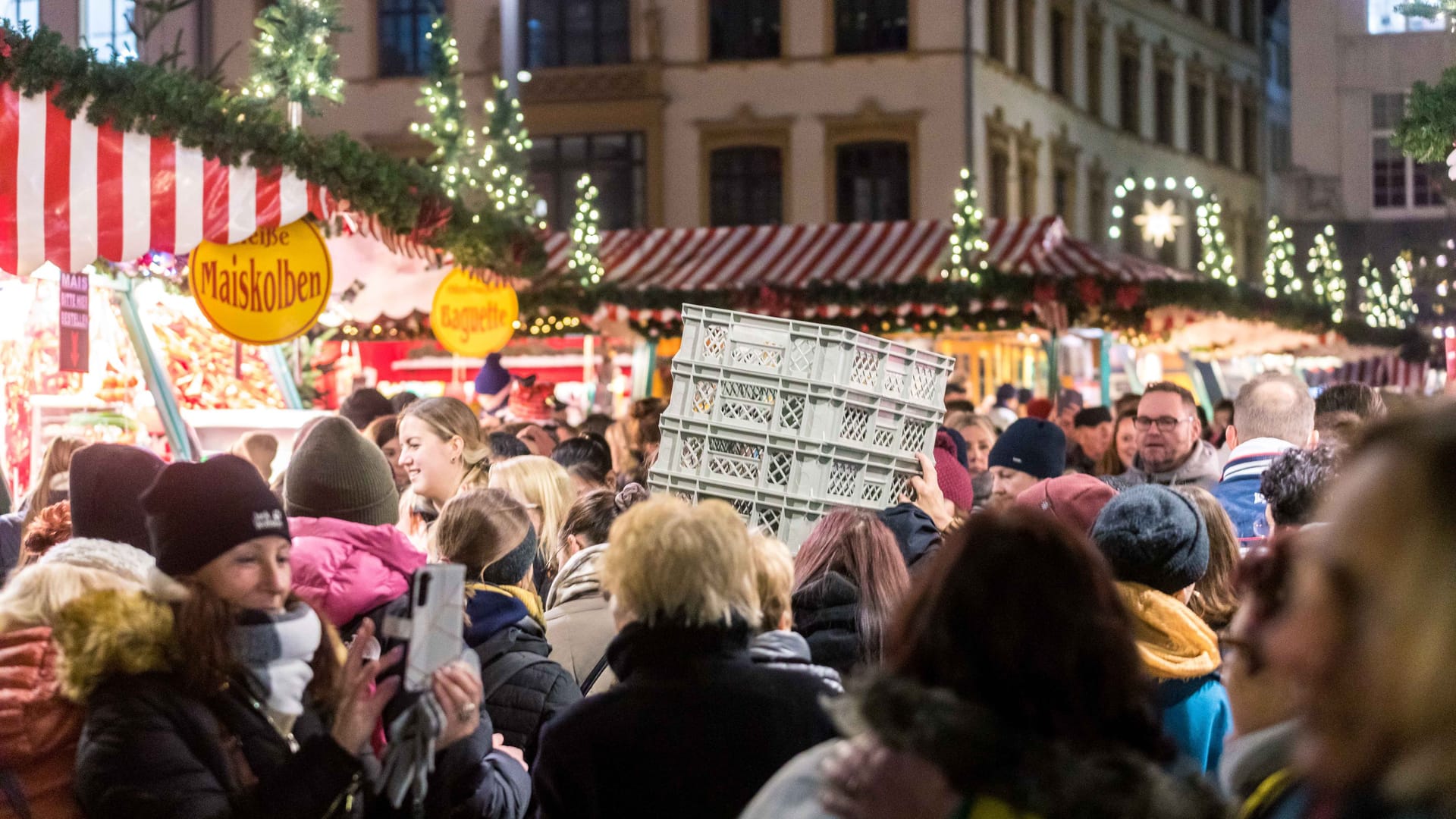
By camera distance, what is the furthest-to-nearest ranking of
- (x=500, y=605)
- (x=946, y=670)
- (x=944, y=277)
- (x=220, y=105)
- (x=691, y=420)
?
(x=944, y=277) < (x=220, y=105) < (x=691, y=420) < (x=500, y=605) < (x=946, y=670)

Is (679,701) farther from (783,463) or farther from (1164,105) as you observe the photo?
(1164,105)

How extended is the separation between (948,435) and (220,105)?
3.85m

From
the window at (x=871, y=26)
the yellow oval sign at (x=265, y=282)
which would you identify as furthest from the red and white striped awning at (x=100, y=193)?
the window at (x=871, y=26)

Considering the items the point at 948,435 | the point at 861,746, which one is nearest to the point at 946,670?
the point at 861,746

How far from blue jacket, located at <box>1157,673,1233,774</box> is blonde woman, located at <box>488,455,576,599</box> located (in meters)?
2.71

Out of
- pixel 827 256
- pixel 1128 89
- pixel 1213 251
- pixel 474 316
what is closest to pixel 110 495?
pixel 474 316

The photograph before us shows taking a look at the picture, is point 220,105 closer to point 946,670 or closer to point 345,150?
point 345,150

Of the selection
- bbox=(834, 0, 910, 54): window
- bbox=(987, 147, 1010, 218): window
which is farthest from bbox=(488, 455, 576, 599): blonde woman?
bbox=(987, 147, 1010, 218): window

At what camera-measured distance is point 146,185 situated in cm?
770

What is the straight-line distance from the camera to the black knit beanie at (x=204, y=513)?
11.2ft

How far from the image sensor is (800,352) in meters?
5.71

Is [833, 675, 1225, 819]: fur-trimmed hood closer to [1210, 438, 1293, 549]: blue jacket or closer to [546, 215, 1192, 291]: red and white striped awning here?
[1210, 438, 1293, 549]: blue jacket

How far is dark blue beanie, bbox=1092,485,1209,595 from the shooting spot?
4.32 metres

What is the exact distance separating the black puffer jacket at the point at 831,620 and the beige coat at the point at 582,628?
0.62 meters
